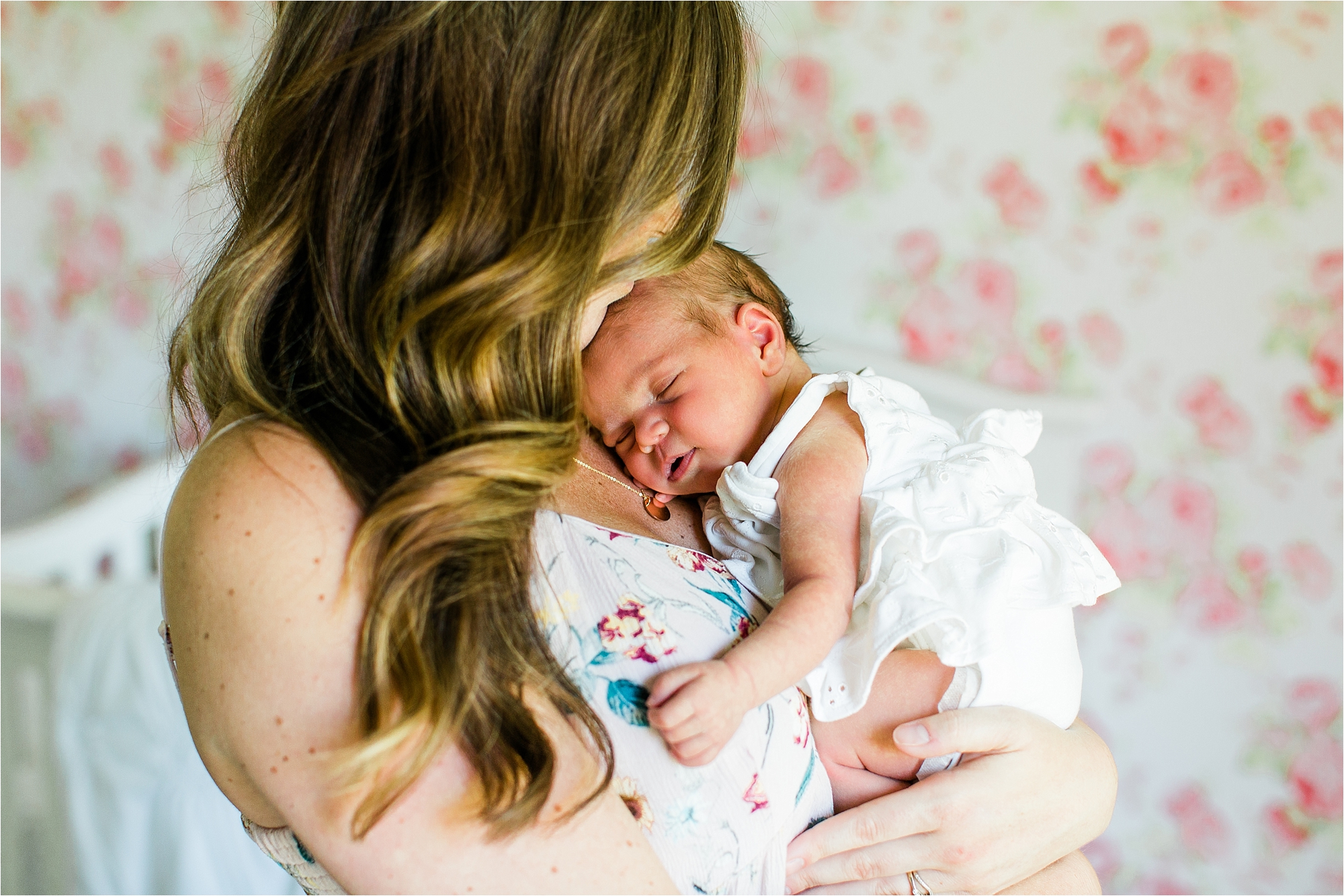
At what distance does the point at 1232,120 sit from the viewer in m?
2.04

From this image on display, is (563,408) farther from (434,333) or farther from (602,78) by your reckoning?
(602,78)

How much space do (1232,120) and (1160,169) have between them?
0.56 feet

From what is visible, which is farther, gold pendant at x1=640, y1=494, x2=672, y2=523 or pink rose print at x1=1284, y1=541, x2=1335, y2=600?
pink rose print at x1=1284, y1=541, x2=1335, y2=600

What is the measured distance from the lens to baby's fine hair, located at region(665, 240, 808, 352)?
115cm

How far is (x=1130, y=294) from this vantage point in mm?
2104

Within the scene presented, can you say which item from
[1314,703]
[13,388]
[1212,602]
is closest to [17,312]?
[13,388]

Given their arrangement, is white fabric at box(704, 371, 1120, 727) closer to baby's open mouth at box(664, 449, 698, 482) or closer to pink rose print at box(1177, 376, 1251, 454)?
baby's open mouth at box(664, 449, 698, 482)

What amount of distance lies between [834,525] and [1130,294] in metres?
1.46

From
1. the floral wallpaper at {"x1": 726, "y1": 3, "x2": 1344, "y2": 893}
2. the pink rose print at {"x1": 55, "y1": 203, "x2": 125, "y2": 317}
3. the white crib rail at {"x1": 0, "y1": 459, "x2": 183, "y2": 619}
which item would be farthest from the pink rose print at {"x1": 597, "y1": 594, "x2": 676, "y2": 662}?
the pink rose print at {"x1": 55, "y1": 203, "x2": 125, "y2": 317}

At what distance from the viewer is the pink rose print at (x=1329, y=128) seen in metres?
1.99

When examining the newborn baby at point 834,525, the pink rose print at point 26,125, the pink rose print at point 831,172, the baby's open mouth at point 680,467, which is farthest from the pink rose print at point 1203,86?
the pink rose print at point 26,125

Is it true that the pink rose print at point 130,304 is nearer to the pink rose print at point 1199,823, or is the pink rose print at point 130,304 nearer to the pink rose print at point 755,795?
the pink rose print at point 755,795

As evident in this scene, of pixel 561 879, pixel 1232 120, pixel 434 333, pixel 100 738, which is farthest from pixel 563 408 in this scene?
pixel 1232 120

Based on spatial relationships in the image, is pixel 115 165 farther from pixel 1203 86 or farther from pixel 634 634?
pixel 1203 86
